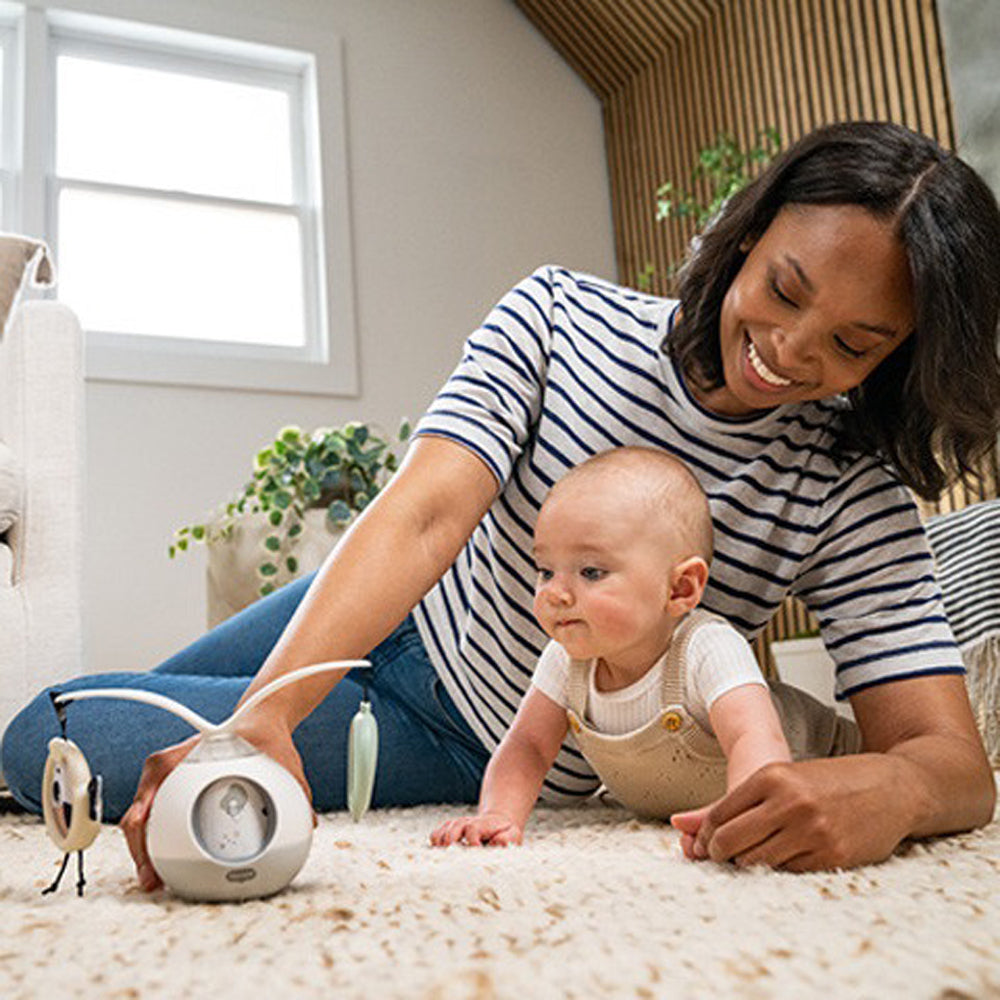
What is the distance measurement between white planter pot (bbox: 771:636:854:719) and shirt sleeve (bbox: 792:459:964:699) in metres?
1.52

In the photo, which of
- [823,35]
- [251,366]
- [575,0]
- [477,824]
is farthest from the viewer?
[575,0]

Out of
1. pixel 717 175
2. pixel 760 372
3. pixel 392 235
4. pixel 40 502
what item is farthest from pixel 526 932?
pixel 392 235

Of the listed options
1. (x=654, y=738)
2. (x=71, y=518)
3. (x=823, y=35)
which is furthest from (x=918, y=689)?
(x=823, y=35)

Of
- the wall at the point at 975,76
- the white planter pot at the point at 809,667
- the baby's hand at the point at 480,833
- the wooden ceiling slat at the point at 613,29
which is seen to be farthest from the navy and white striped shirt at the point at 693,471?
the wooden ceiling slat at the point at 613,29

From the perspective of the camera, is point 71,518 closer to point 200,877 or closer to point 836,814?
point 200,877

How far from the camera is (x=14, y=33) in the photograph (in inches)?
154

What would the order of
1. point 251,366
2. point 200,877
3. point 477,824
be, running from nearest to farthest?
point 200,877, point 477,824, point 251,366

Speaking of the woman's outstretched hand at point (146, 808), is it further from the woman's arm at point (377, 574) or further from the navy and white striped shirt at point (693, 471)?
the navy and white striped shirt at point (693, 471)

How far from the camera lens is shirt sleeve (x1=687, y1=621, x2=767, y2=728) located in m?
1.04

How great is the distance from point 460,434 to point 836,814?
0.50 meters

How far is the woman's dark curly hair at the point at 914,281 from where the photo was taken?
3.52 feet

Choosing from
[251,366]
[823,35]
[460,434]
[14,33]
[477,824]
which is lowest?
[477,824]

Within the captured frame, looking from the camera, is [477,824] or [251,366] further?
[251,366]

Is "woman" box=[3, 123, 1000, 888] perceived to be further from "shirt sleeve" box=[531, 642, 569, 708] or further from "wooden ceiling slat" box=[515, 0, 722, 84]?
"wooden ceiling slat" box=[515, 0, 722, 84]
